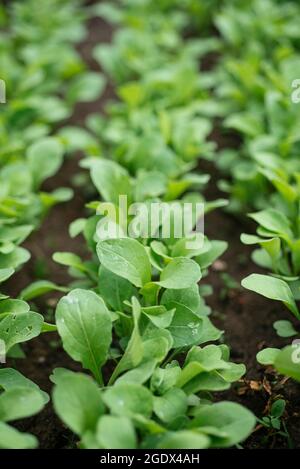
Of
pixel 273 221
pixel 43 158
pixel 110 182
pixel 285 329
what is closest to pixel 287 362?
pixel 285 329

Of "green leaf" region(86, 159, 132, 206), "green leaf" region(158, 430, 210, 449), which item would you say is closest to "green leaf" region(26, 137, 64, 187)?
"green leaf" region(86, 159, 132, 206)

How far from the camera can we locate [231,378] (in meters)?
1.46

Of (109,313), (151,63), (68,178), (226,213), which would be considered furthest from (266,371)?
(151,63)

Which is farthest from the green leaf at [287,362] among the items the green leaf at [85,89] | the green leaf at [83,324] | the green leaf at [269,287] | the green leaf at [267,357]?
the green leaf at [85,89]

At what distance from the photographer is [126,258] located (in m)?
1.57

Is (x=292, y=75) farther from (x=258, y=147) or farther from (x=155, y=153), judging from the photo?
(x=155, y=153)

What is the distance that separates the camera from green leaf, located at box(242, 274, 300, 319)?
1.56 meters

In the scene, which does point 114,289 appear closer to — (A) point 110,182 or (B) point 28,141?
(A) point 110,182

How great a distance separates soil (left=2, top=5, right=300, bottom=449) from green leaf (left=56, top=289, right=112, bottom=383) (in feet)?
0.89

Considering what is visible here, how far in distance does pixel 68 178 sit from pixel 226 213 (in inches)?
30.8

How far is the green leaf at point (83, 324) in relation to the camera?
1.47 m

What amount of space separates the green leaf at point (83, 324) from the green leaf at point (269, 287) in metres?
0.40

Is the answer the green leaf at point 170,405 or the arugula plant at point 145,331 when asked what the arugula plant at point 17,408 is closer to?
the arugula plant at point 145,331

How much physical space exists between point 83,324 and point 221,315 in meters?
0.65
